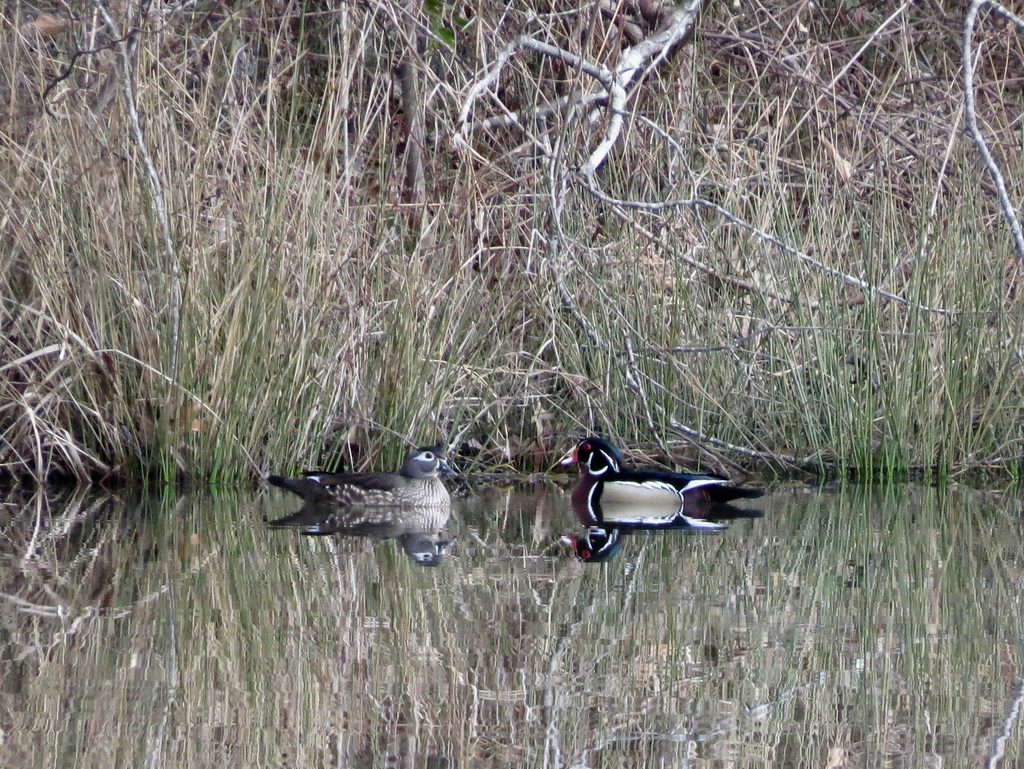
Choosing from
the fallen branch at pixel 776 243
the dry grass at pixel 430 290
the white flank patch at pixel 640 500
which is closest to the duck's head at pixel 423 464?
the dry grass at pixel 430 290

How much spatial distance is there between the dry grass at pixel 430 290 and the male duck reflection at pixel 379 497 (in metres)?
0.49

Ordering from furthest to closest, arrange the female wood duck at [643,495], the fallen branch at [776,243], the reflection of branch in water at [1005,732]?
the fallen branch at [776,243]
the female wood duck at [643,495]
the reflection of branch in water at [1005,732]

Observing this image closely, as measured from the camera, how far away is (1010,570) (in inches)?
194

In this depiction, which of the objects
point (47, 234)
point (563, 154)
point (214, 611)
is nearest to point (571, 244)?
point (563, 154)

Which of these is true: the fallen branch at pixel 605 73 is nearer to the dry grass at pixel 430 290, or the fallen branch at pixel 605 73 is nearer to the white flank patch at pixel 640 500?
the dry grass at pixel 430 290

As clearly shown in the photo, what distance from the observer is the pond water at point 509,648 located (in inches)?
116

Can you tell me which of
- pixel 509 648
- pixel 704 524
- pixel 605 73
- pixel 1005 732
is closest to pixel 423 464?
pixel 704 524

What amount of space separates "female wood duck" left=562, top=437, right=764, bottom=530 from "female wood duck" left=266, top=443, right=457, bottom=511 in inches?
26.1

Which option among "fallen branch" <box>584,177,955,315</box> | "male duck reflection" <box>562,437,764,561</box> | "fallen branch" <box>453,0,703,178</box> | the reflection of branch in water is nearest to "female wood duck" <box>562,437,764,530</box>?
"male duck reflection" <box>562,437,764,561</box>

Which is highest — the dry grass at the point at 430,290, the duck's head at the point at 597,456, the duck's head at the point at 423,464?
the dry grass at the point at 430,290

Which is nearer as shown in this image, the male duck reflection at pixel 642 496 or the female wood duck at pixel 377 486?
the male duck reflection at pixel 642 496

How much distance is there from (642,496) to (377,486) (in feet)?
4.17

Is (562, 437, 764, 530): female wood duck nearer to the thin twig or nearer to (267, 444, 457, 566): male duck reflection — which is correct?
(267, 444, 457, 566): male duck reflection

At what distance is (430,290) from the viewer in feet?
25.3
